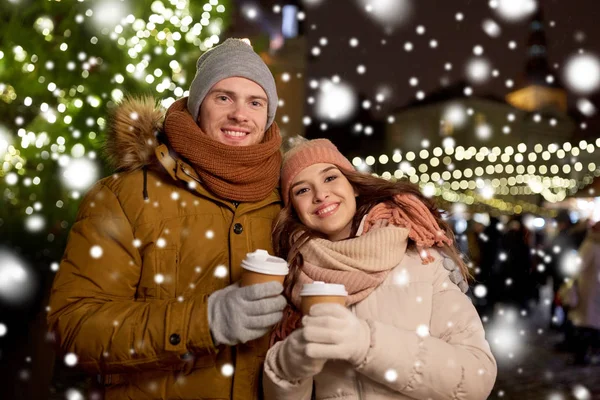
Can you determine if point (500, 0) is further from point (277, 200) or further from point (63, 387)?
point (63, 387)

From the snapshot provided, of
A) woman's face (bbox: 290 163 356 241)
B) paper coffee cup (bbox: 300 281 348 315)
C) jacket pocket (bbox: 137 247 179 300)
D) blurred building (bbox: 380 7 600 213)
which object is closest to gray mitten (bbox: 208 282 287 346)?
paper coffee cup (bbox: 300 281 348 315)

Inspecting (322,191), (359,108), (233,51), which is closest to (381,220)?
(322,191)

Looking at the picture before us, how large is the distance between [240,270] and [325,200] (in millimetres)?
468

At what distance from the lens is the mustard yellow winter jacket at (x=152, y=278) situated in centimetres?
207

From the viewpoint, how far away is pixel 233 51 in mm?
2607

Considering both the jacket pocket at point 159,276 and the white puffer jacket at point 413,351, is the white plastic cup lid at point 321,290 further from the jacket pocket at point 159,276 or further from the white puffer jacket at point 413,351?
the jacket pocket at point 159,276

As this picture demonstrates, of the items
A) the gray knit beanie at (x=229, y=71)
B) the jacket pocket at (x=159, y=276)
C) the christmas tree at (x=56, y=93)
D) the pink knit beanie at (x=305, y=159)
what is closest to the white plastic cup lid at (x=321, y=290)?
the jacket pocket at (x=159, y=276)

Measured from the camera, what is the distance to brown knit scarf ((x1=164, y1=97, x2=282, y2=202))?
236 centimetres

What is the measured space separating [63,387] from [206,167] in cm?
488

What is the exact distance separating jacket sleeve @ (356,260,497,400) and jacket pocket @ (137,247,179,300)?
2.61ft

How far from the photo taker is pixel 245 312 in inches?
76.7

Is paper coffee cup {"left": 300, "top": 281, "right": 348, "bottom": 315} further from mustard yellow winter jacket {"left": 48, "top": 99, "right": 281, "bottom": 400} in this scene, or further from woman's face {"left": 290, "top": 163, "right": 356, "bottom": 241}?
woman's face {"left": 290, "top": 163, "right": 356, "bottom": 241}

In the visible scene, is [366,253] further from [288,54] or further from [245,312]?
[288,54]

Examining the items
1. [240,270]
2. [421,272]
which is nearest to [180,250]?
[240,270]
